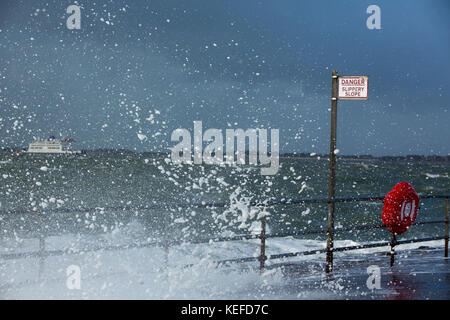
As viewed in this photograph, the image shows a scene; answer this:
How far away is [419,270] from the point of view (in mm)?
7188

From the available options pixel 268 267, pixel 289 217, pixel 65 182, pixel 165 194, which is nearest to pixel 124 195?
pixel 165 194

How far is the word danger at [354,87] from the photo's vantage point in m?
6.75

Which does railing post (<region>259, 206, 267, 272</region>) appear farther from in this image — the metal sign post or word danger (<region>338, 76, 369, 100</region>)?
word danger (<region>338, 76, 369, 100</region>)

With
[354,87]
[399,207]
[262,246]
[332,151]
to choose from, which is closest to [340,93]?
[354,87]

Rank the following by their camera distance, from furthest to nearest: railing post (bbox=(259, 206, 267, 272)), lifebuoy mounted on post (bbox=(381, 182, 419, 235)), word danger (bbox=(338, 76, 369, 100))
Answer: lifebuoy mounted on post (bbox=(381, 182, 419, 235)) < word danger (bbox=(338, 76, 369, 100)) < railing post (bbox=(259, 206, 267, 272))

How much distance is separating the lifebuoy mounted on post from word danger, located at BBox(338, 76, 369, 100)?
5.68 feet

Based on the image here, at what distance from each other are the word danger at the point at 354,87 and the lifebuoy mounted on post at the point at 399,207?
5.68ft

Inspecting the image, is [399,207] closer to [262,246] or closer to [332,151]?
[332,151]

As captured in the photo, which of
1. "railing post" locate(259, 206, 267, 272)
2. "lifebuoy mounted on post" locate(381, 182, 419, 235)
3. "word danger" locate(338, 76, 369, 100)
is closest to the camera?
"railing post" locate(259, 206, 267, 272)

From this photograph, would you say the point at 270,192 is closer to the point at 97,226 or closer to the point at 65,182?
the point at 65,182

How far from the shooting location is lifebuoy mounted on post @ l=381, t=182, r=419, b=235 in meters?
7.37

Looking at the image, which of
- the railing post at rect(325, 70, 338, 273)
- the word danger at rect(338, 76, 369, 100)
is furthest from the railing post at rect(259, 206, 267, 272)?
the word danger at rect(338, 76, 369, 100)

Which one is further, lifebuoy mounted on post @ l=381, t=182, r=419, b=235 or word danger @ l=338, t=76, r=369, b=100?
lifebuoy mounted on post @ l=381, t=182, r=419, b=235

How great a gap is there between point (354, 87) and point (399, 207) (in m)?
2.14
